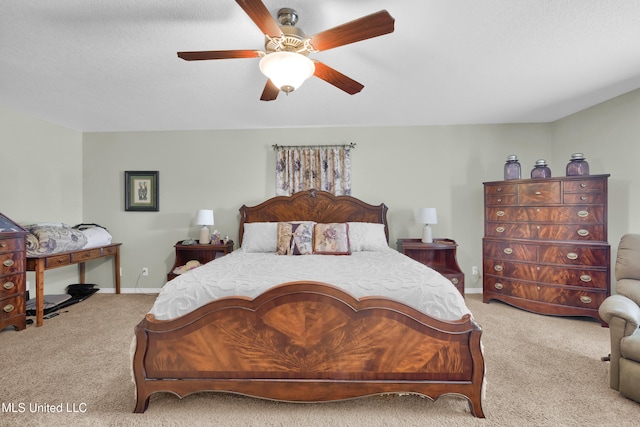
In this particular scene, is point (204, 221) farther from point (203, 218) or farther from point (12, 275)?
point (12, 275)

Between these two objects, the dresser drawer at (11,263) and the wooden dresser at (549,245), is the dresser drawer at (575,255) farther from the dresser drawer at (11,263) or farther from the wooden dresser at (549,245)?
the dresser drawer at (11,263)

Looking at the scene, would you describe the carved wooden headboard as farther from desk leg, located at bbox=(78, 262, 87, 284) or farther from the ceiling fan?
desk leg, located at bbox=(78, 262, 87, 284)

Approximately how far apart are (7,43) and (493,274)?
4.99 meters

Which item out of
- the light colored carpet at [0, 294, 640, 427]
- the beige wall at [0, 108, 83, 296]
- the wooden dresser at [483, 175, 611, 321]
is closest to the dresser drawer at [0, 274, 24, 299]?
the light colored carpet at [0, 294, 640, 427]

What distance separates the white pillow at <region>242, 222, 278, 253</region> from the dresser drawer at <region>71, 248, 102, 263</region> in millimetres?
1921

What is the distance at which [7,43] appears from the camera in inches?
77.2

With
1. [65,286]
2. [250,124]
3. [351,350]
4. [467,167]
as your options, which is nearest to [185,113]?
[250,124]

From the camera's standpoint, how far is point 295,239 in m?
3.11

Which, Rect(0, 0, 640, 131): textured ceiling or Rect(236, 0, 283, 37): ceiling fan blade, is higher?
Rect(0, 0, 640, 131): textured ceiling

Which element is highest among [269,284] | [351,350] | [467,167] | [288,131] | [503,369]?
[288,131]

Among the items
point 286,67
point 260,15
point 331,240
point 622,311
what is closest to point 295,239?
point 331,240

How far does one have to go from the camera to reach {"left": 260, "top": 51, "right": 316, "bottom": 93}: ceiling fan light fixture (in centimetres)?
155

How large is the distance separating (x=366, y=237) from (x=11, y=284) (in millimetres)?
3596

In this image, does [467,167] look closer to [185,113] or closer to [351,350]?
[351,350]
